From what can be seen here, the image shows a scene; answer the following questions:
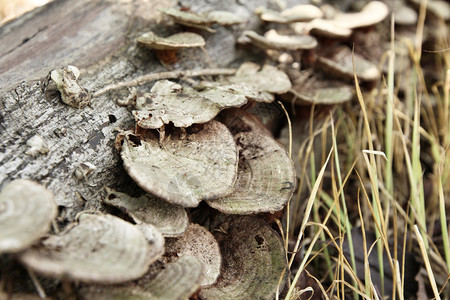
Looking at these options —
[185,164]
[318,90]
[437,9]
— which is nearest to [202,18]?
[318,90]

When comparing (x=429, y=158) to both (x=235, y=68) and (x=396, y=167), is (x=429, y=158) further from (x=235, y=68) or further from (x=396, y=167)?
(x=235, y=68)

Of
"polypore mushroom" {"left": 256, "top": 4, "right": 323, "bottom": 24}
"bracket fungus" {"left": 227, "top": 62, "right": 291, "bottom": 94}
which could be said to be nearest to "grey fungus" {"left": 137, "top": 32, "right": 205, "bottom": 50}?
"bracket fungus" {"left": 227, "top": 62, "right": 291, "bottom": 94}

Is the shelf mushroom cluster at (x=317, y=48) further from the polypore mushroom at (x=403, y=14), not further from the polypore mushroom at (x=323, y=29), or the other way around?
the polypore mushroom at (x=403, y=14)

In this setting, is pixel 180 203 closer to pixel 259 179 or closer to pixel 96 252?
pixel 96 252

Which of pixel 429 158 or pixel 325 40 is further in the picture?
pixel 429 158

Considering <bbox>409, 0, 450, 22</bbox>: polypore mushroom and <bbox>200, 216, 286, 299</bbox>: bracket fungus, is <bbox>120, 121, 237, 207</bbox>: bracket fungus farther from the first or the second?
<bbox>409, 0, 450, 22</bbox>: polypore mushroom

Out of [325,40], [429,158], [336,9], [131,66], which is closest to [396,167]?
[429,158]
